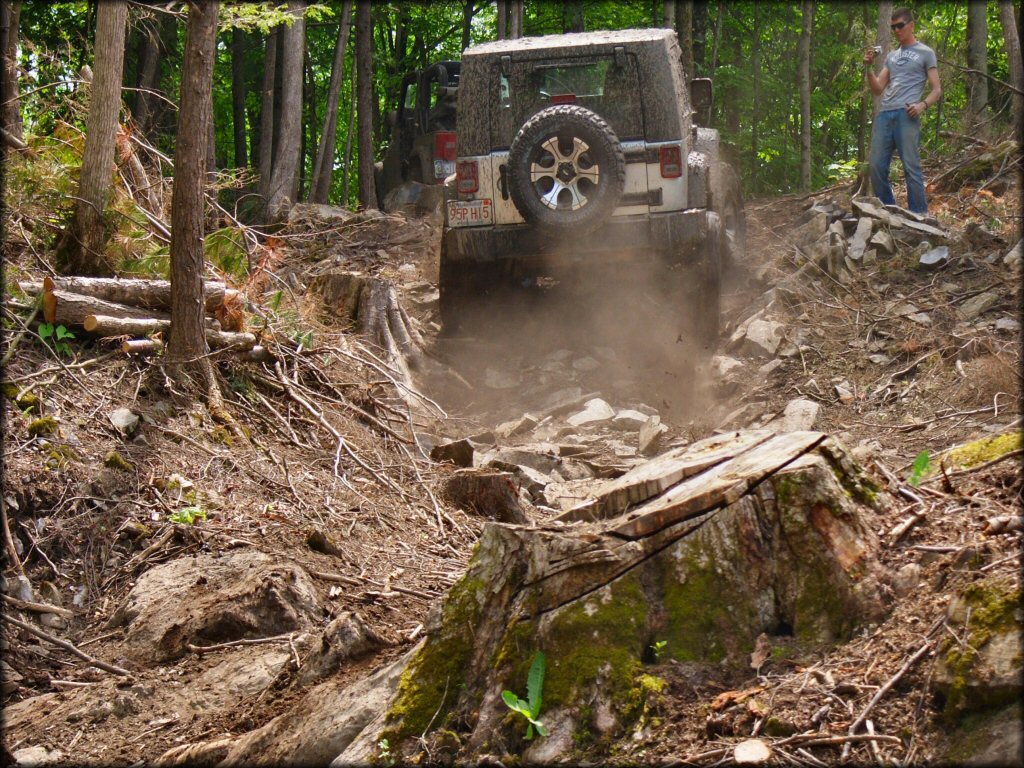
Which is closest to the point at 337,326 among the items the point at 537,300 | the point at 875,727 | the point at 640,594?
the point at 537,300

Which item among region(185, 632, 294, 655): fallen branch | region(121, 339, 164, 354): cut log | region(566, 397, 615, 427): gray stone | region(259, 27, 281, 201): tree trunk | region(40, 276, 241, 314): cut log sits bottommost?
region(185, 632, 294, 655): fallen branch

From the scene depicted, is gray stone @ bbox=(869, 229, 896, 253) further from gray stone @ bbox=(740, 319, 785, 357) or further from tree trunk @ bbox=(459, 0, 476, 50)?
tree trunk @ bbox=(459, 0, 476, 50)

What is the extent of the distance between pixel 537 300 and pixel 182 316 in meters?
3.57

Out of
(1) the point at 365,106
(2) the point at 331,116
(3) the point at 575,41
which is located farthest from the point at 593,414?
(1) the point at 365,106

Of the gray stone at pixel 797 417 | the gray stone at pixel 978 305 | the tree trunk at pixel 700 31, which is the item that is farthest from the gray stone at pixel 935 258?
the tree trunk at pixel 700 31

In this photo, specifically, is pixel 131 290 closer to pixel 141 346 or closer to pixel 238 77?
pixel 141 346

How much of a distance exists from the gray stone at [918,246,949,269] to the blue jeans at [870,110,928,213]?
91 cm

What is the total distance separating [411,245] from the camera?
38.9 ft

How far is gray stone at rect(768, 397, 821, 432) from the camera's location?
6543 millimetres

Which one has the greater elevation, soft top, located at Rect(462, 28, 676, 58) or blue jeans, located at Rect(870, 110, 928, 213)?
soft top, located at Rect(462, 28, 676, 58)

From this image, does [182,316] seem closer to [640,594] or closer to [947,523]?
[640,594]

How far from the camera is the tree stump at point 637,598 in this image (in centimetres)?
299

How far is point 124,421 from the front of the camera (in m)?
5.72

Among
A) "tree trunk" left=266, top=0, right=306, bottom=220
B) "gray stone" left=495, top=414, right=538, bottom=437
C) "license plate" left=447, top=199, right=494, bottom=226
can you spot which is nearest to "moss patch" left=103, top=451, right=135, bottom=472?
"gray stone" left=495, top=414, right=538, bottom=437
